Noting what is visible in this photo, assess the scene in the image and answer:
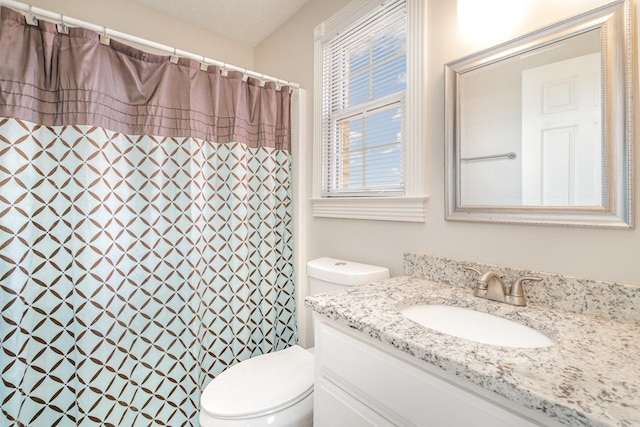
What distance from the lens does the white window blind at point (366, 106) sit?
1406 millimetres

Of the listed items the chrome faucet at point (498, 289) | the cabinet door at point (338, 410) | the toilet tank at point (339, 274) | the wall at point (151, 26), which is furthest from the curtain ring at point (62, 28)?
the chrome faucet at point (498, 289)

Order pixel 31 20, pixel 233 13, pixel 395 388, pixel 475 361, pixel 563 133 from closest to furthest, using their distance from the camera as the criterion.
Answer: pixel 475 361, pixel 395 388, pixel 563 133, pixel 31 20, pixel 233 13

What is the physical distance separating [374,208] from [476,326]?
68 cm

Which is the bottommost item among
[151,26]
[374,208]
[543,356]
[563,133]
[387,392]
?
[387,392]

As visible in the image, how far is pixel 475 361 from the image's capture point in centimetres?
60

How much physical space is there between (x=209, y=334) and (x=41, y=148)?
117cm

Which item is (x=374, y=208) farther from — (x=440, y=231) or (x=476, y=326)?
(x=476, y=326)

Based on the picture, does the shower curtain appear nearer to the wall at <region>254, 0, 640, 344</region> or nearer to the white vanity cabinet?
the wall at <region>254, 0, 640, 344</region>

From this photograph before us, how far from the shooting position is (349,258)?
1.62 metres

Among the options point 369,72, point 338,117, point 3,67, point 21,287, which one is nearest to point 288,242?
point 338,117

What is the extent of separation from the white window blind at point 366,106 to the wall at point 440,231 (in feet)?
0.52

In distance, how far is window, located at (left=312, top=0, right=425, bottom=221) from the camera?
4.29 feet

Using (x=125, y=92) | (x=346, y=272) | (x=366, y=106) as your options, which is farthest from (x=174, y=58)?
(x=346, y=272)

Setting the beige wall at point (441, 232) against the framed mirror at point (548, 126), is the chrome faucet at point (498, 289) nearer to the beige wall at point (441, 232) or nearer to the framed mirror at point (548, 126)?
the beige wall at point (441, 232)
